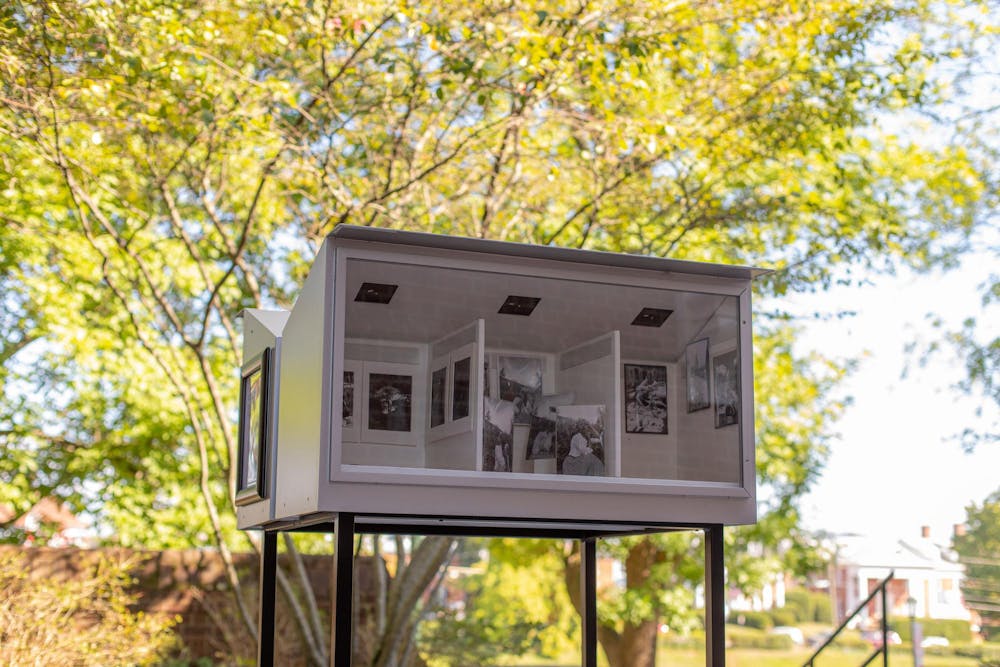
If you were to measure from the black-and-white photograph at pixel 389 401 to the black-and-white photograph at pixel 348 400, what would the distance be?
0.08m

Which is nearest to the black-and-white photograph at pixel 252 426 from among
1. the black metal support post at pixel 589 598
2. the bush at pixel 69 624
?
the black metal support post at pixel 589 598

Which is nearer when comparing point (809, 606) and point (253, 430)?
point (253, 430)

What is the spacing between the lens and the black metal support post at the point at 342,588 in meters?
2.70

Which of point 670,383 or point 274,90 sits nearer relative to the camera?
point 670,383

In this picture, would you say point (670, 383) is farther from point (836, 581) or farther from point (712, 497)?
point (836, 581)

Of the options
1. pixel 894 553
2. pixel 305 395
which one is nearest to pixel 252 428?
pixel 305 395

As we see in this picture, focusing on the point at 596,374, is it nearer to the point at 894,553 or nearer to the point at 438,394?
the point at 438,394

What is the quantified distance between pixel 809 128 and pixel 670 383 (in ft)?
15.1

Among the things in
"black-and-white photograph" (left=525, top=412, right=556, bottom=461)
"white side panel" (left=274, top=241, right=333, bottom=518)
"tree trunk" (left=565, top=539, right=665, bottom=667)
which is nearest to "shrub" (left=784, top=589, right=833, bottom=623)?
"tree trunk" (left=565, top=539, right=665, bottom=667)

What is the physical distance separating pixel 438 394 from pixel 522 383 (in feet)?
0.82

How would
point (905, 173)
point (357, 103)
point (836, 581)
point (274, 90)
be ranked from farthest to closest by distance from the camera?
point (836, 581) < point (905, 173) < point (357, 103) < point (274, 90)

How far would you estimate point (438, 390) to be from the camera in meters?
3.02

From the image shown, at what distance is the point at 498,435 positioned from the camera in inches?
116

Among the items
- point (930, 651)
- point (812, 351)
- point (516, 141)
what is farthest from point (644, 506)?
point (930, 651)
